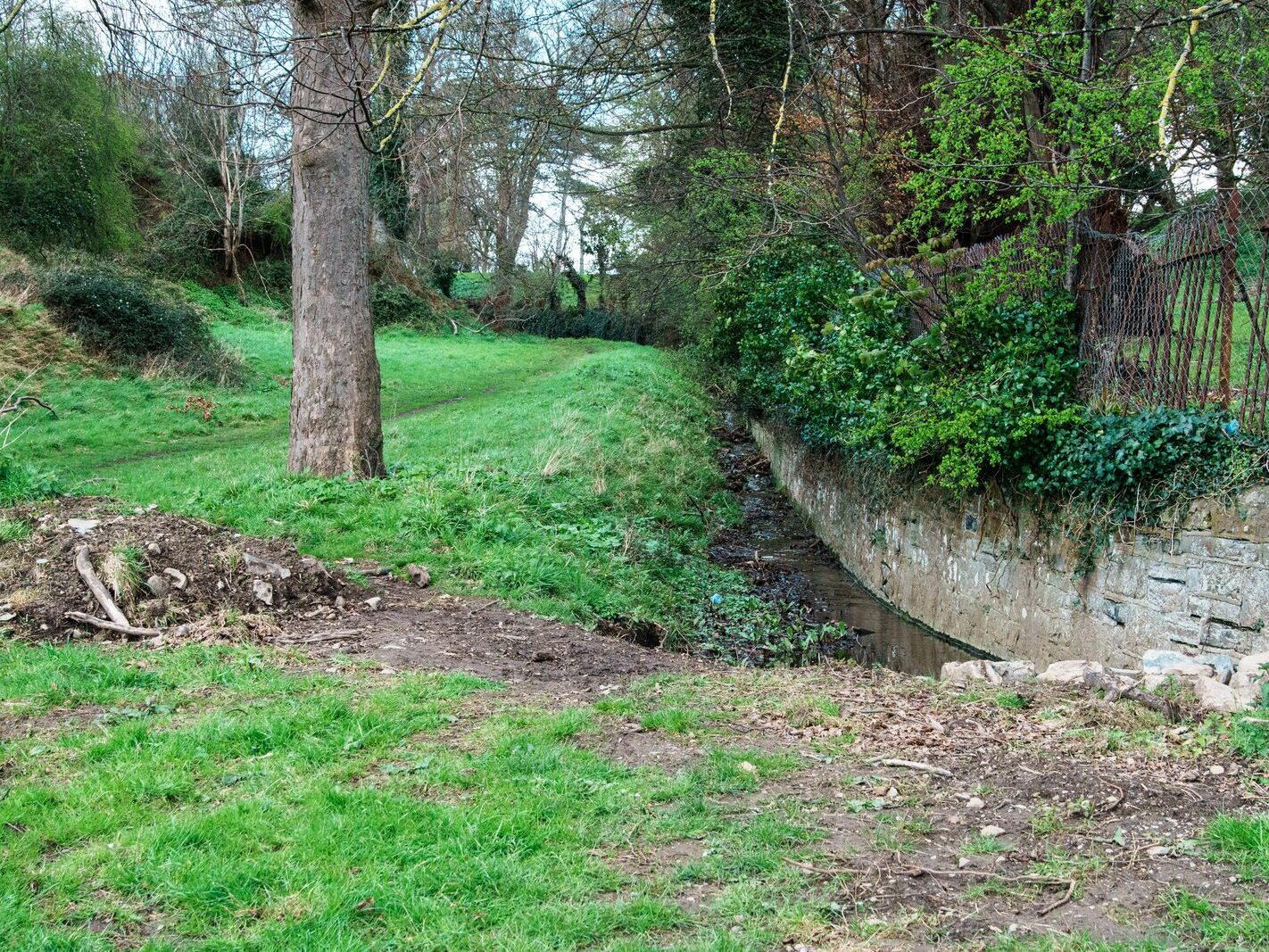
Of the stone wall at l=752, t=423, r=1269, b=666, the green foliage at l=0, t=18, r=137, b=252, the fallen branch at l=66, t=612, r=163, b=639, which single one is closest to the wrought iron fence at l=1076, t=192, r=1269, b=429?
the stone wall at l=752, t=423, r=1269, b=666

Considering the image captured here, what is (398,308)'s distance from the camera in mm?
34594

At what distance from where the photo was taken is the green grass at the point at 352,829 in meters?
3.04

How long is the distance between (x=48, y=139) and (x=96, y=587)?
18.4 meters

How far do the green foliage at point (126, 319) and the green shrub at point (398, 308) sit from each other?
14.2 m

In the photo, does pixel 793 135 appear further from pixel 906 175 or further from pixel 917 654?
pixel 917 654

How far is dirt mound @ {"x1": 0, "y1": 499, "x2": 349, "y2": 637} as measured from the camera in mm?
6438

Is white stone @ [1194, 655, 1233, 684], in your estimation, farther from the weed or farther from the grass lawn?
the weed

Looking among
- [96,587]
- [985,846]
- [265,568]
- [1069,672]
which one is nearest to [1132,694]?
[1069,672]

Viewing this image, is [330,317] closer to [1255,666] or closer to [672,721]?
[672,721]

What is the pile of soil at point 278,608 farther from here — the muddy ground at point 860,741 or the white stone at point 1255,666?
the white stone at point 1255,666

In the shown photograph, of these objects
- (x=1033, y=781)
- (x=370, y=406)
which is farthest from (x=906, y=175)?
(x=1033, y=781)

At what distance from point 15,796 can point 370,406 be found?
715 cm

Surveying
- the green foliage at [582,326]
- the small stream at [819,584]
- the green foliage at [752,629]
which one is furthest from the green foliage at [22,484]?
the green foliage at [582,326]

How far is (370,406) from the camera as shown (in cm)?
1057
